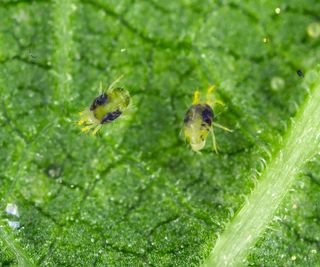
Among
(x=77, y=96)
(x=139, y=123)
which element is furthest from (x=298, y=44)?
(x=77, y=96)

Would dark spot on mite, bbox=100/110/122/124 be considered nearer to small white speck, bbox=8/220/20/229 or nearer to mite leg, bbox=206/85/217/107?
mite leg, bbox=206/85/217/107

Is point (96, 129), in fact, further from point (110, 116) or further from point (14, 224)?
point (14, 224)

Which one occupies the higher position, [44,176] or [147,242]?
[44,176]

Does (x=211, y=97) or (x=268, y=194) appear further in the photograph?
(x=211, y=97)

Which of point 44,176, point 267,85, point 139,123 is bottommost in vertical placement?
point 44,176

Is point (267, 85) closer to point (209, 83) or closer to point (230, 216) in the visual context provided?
point (209, 83)

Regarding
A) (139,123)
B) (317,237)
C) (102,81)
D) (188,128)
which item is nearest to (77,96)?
(102,81)

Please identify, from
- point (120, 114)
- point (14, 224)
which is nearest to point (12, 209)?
point (14, 224)

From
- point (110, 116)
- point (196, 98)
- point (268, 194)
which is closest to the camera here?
point (268, 194)
